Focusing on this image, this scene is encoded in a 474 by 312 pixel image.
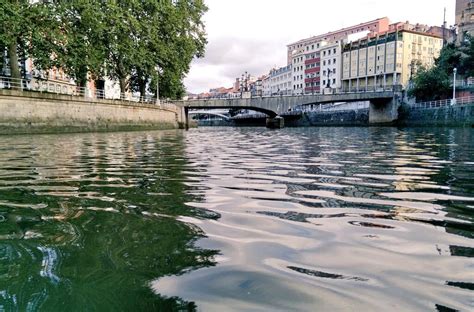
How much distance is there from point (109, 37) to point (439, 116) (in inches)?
1341

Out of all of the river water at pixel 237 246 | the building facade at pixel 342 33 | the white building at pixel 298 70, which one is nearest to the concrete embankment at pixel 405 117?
the white building at pixel 298 70

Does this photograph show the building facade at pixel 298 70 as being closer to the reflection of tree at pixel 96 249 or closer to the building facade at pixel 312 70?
the building facade at pixel 312 70

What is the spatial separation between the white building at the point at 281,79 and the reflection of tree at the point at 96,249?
354 ft

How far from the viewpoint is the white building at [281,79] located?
114750 mm

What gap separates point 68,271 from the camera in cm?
224

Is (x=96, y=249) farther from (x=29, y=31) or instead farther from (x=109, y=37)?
(x=109, y=37)

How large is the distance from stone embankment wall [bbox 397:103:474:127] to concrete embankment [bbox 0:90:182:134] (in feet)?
97.5

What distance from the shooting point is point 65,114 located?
2703 cm

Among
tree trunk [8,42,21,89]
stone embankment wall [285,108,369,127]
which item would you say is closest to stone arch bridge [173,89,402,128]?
stone embankment wall [285,108,369,127]

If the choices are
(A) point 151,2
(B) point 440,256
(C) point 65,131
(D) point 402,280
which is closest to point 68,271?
(D) point 402,280

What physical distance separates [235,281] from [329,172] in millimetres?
4727

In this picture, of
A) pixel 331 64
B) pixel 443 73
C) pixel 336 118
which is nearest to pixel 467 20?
pixel 331 64

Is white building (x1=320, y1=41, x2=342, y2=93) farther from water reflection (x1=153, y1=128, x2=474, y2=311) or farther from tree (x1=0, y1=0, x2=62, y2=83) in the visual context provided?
water reflection (x1=153, y1=128, x2=474, y2=311)

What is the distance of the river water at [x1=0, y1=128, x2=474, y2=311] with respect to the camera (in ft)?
6.37
